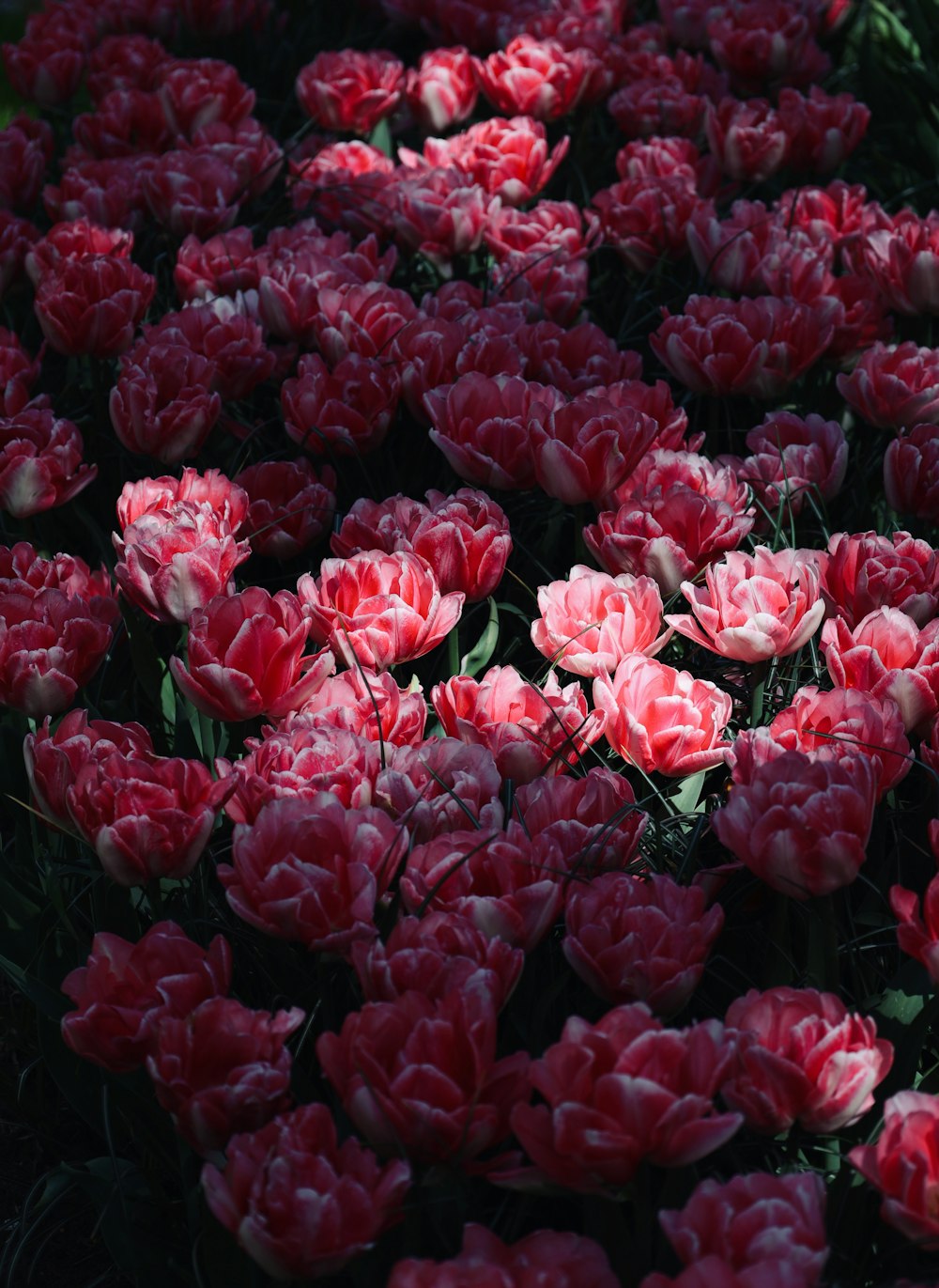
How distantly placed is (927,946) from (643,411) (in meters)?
0.96

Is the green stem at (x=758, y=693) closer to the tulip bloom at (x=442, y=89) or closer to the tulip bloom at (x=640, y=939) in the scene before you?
the tulip bloom at (x=640, y=939)

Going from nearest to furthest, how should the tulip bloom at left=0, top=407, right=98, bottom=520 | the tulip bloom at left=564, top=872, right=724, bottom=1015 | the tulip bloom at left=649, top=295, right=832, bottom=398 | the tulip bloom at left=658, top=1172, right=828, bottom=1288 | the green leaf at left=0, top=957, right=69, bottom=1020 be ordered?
the tulip bloom at left=658, top=1172, right=828, bottom=1288
the tulip bloom at left=564, top=872, right=724, bottom=1015
the green leaf at left=0, top=957, right=69, bottom=1020
the tulip bloom at left=0, top=407, right=98, bottom=520
the tulip bloom at left=649, top=295, right=832, bottom=398

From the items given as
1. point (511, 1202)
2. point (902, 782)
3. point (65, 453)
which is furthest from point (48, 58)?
point (511, 1202)

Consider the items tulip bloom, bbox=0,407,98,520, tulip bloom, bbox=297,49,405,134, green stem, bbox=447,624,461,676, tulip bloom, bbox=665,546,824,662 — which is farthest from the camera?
tulip bloom, bbox=297,49,405,134

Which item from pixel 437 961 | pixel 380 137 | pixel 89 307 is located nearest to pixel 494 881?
pixel 437 961

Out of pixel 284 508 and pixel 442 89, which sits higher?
pixel 442 89

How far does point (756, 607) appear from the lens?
1451 millimetres

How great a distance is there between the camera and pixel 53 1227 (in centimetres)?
134

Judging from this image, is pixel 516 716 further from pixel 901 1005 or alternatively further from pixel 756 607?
pixel 901 1005

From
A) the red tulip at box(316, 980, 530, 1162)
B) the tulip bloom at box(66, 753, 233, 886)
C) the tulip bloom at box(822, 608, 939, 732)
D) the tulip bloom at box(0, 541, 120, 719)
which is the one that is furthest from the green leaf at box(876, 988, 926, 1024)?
the tulip bloom at box(0, 541, 120, 719)

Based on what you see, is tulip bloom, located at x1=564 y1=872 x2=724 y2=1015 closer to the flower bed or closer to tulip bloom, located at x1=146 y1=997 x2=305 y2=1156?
the flower bed

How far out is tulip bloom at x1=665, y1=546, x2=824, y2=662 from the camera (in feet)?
4.74

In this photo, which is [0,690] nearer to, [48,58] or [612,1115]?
[612,1115]

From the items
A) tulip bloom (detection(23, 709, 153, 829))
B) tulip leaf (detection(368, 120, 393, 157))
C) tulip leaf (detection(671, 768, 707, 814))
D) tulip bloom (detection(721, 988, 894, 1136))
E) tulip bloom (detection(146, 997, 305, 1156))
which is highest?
tulip bloom (detection(721, 988, 894, 1136))
